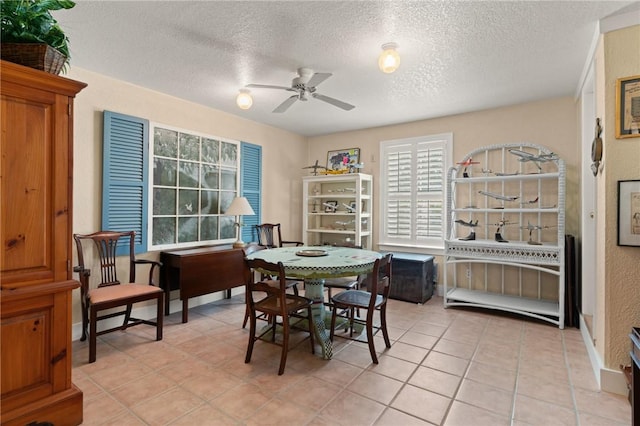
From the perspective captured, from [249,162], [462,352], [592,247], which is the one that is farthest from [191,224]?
[592,247]

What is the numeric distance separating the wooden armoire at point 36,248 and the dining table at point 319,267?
4.67ft

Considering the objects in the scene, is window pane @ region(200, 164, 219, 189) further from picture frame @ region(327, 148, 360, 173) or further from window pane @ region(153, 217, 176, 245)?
picture frame @ region(327, 148, 360, 173)

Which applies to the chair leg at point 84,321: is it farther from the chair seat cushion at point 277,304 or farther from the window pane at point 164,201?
the chair seat cushion at point 277,304

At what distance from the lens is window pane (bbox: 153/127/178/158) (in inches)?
144

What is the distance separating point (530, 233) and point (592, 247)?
75 cm

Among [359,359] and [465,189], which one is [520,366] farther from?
[465,189]

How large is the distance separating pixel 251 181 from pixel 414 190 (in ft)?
8.10

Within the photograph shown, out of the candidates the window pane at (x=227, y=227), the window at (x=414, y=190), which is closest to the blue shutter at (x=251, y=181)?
the window pane at (x=227, y=227)

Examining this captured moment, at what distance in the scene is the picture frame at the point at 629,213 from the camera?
2070 mm

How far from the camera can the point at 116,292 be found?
2.85 m

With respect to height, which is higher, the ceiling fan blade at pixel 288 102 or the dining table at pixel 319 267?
the ceiling fan blade at pixel 288 102

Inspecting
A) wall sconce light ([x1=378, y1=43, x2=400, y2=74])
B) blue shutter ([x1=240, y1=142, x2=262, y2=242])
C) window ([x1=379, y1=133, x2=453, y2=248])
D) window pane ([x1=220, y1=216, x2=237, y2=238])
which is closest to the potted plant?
wall sconce light ([x1=378, y1=43, x2=400, y2=74])

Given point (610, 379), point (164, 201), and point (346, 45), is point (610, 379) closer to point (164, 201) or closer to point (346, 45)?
point (346, 45)

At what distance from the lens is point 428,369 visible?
97.0 inches
